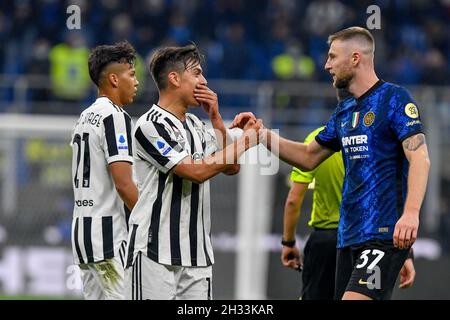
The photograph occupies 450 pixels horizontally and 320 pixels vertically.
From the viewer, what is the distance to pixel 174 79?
240 inches

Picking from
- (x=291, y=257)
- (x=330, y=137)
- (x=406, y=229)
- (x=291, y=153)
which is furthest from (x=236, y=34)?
(x=406, y=229)

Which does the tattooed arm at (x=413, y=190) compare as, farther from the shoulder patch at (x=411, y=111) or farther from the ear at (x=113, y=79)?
the ear at (x=113, y=79)

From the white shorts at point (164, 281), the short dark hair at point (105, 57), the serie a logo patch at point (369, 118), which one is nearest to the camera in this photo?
the white shorts at point (164, 281)

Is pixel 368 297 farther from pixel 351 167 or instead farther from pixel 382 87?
pixel 382 87

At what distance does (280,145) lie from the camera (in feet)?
21.4

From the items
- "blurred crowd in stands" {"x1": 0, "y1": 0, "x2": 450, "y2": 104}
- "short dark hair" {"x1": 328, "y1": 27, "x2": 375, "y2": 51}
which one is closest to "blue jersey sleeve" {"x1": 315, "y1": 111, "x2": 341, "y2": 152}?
"short dark hair" {"x1": 328, "y1": 27, "x2": 375, "y2": 51}

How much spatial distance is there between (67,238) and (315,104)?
154 inches

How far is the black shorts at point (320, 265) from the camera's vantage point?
24.1 feet

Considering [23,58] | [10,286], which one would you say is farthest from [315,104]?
[23,58]

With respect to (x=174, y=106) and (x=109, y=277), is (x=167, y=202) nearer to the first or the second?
(x=174, y=106)

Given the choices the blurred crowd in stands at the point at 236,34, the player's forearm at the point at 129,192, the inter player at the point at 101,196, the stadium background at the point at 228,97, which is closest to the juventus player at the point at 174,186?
the player's forearm at the point at 129,192

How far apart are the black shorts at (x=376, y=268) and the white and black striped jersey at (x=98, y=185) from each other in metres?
1.59

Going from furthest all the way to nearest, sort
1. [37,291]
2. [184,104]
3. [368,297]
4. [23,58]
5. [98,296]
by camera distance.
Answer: [23,58]
[37,291]
[98,296]
[184,104]
[368,297]

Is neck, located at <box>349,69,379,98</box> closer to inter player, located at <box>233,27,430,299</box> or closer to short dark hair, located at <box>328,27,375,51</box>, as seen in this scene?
inter player, located at <box>233,27,430,299</box>
